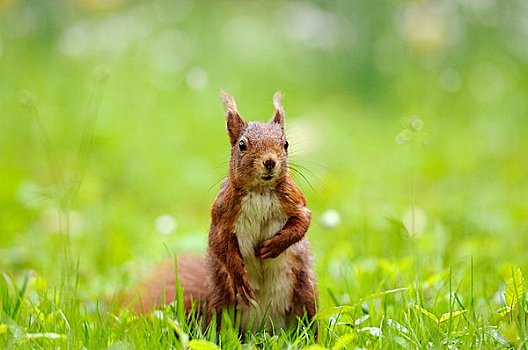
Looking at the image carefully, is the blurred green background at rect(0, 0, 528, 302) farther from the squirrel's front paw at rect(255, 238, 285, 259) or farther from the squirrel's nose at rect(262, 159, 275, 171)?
the squirrel's nose at rect(262, 159, 275, 171)

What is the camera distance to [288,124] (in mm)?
5906

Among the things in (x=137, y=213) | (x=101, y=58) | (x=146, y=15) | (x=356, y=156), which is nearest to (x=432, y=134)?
(x=356, y=156)

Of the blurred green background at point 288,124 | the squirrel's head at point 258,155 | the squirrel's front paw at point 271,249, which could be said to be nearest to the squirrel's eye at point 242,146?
the squirrel's head at point 258,155

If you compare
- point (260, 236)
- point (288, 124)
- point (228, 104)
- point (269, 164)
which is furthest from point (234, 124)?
point (288, 124)

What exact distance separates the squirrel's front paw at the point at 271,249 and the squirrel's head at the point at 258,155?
15 cm

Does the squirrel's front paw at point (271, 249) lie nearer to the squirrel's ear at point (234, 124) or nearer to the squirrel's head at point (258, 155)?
the squirrel's head at point (258, 155)

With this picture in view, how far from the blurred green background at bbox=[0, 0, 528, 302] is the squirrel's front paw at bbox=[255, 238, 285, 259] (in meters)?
0.88

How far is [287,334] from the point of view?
2.70 metres

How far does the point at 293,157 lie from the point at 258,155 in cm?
148

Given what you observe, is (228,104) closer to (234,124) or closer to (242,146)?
(234,124)

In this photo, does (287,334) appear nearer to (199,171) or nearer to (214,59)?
(199,171)

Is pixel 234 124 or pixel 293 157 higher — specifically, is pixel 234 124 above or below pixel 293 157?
above

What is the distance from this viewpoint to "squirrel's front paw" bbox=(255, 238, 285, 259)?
2.63 m

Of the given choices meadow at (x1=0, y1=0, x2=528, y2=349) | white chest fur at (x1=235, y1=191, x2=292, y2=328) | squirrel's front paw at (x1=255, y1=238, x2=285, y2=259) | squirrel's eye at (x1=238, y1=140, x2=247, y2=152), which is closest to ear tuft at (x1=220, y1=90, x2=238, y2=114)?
squirrel's eye at (x1=238, y1=140, x2=247, y2=152)
